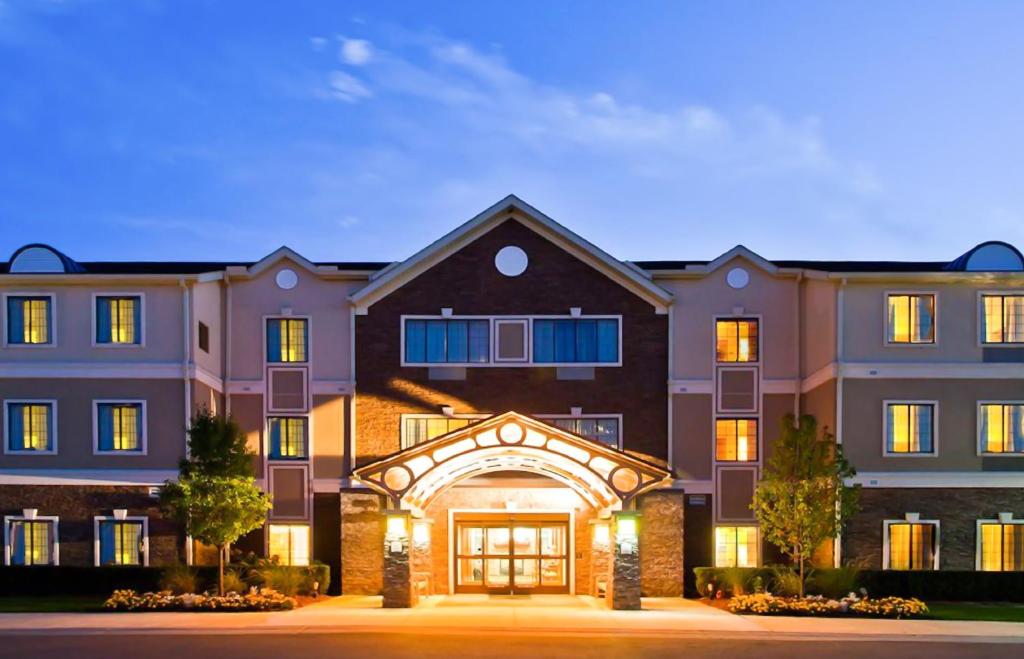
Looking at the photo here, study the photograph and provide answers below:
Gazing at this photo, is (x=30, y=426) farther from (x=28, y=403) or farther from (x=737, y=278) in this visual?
(x=737, y=278)

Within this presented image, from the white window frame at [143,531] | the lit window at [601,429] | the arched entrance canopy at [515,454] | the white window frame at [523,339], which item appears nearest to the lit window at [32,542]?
the white window frame at [143,531]

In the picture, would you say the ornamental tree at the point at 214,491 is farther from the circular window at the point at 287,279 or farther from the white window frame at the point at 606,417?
the white window frame at the point at 606,417

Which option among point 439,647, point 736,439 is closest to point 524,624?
point 439,647

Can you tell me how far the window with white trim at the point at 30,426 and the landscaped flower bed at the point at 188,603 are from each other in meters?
6.47

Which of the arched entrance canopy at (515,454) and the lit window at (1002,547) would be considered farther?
the lit window at (1002,547)

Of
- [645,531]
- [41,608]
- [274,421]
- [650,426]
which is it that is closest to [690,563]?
[645,531]

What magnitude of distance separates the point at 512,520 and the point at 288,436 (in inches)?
282

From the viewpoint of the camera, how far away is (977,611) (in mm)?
26156

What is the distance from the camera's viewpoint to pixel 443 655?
769 inches

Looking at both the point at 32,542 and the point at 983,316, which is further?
the point at 32,542

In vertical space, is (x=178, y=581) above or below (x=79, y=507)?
below

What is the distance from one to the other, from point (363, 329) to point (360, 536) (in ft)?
20.0

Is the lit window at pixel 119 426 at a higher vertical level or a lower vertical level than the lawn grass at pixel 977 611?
higher

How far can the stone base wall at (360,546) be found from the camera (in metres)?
30.3
